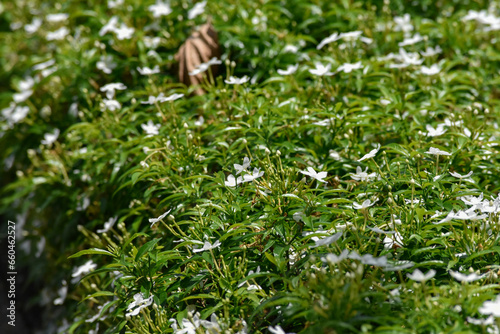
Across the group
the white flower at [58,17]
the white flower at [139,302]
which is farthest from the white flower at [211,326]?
the white flower at [58,17]

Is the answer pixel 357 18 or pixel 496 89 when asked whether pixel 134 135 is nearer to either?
pixel 357 18

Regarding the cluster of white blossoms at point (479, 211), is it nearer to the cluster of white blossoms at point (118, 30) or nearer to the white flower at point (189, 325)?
the white flower at point (189, 325)

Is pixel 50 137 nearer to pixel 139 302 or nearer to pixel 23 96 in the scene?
pixel 23 96

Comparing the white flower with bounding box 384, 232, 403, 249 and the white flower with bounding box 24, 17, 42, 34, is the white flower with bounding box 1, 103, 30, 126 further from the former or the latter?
the white flower with bounding box 384, 232, 403, 249

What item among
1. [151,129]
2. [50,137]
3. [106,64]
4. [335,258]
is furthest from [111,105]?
[335,258]

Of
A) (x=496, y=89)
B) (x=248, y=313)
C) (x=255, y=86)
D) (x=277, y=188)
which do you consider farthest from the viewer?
(x=496, y=89)

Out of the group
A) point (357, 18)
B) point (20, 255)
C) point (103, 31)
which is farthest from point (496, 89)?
point (20, 255)

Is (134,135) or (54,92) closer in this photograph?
(134,135)
